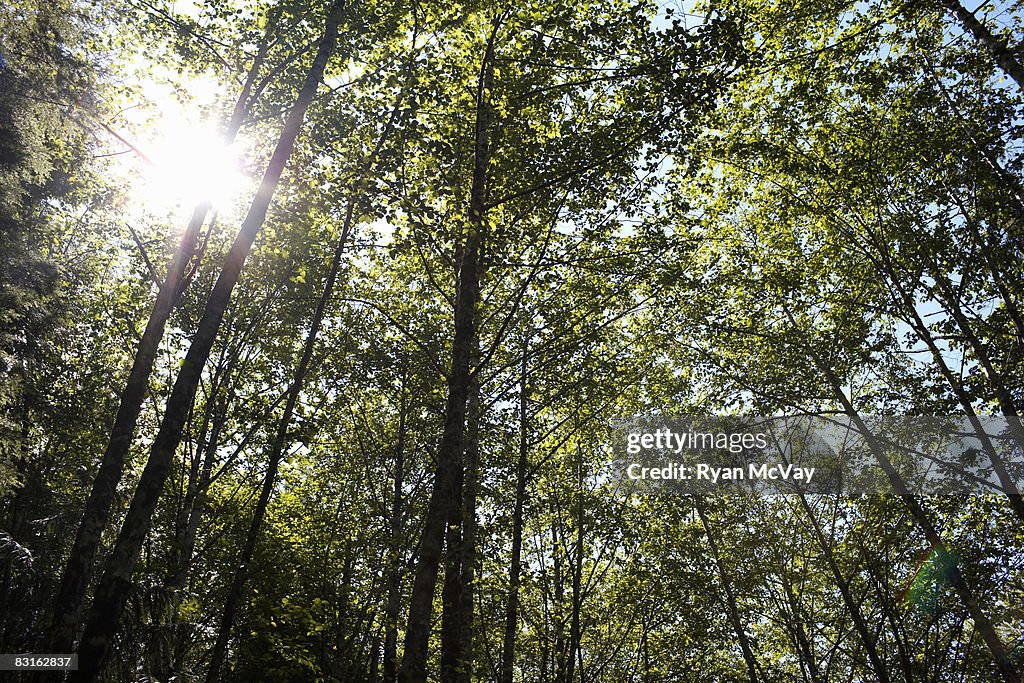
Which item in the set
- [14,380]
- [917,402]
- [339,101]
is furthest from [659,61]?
[14,380]

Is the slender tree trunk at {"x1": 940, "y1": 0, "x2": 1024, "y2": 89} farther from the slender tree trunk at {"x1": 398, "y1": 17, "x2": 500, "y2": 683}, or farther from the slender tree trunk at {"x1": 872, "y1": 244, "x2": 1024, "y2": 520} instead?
the slender tree trunk at {"x1": 398, "y1": 17, "x2": 500, "y2": 683}

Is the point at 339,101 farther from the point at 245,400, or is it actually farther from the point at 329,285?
the point at 245,400

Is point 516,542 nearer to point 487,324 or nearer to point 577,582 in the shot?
point 577,582

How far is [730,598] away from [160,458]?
46.5 feet

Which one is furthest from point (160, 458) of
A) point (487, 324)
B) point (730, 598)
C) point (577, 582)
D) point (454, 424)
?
point (730, 598)

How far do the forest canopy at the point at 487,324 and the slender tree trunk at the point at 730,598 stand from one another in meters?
0.17

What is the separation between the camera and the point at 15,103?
935cm

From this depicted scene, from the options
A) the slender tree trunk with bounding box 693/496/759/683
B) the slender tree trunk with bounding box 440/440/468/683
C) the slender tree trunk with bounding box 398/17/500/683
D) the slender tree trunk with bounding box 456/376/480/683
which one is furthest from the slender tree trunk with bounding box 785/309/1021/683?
the slender tree trunk with bounding box 398/17/500/683

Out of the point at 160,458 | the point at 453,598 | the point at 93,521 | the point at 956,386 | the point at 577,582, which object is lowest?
the point at 453,598

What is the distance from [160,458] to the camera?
656 cm

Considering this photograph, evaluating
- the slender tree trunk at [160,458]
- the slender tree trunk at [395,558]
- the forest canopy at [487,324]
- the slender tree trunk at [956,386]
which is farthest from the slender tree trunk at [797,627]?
the slender tree trunk at [160,458]

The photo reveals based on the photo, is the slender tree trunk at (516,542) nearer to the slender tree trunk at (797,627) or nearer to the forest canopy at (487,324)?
the forest canopy at (487,324)

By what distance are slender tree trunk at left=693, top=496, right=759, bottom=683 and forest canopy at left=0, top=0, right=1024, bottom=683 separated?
6.6 inches

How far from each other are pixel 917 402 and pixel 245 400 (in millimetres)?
14559
